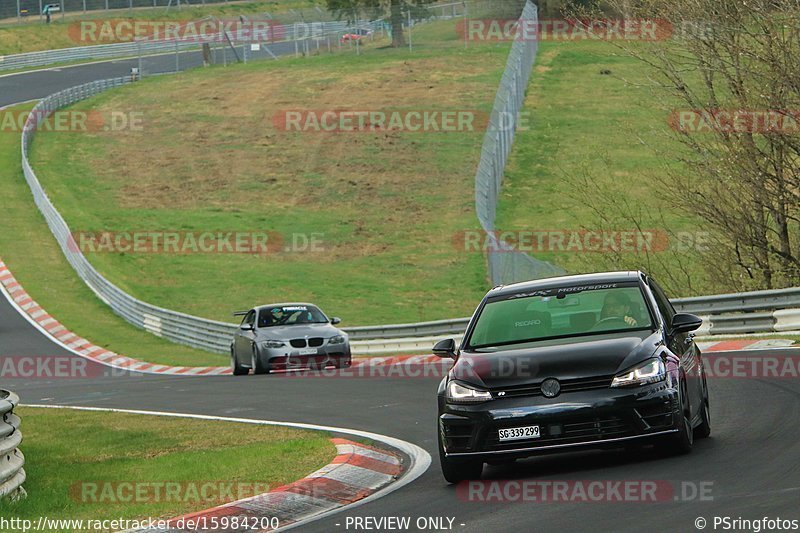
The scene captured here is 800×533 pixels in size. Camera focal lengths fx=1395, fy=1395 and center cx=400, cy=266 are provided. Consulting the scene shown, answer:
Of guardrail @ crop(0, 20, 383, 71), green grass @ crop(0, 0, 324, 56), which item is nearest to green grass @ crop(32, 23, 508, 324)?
guardrail @ crop(0, 20, 383, 71)

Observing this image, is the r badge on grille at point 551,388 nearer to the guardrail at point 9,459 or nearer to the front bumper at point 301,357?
the guardrail at point 9,459

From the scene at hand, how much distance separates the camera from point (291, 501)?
10.0 metres

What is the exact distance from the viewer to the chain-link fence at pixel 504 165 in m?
28.4

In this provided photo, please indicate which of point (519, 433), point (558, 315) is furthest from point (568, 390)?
point (558, 315)

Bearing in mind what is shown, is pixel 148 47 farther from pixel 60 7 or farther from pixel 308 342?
pixel 308 342

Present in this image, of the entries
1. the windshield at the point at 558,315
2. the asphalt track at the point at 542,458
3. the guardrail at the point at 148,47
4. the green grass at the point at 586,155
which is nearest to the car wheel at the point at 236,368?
the asphalt track at the point at 542,458

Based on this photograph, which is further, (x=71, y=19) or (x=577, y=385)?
(x=71, y=19)

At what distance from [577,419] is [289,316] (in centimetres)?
1729

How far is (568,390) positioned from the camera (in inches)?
396

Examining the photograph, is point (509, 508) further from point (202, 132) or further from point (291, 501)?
point (202, 132)

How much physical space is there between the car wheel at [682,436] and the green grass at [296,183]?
27.0 metres

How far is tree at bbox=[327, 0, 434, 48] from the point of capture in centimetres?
8206

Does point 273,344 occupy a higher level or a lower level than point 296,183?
higher

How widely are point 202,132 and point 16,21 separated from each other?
31560 millimetres
